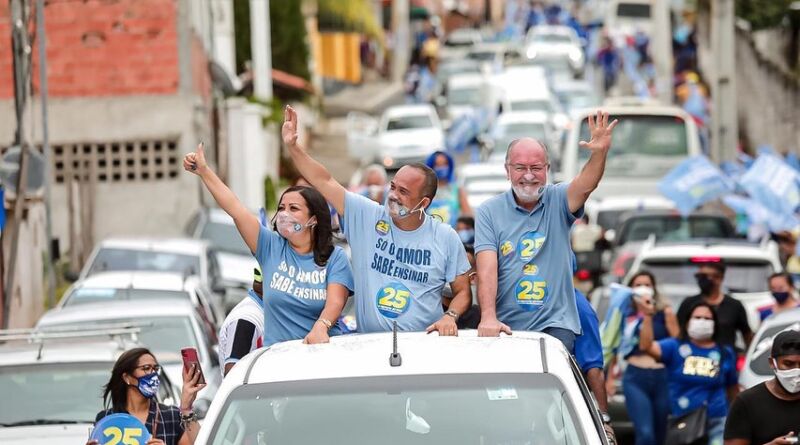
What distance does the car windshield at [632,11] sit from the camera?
6688 cm

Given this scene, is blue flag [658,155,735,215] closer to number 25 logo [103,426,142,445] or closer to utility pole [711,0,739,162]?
utility pole [711,0,739,162]

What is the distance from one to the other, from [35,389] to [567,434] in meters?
5.35

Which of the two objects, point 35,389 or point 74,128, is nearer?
point 35,389

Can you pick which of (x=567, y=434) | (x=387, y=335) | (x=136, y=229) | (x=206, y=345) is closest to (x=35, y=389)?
(x=206, y=345)

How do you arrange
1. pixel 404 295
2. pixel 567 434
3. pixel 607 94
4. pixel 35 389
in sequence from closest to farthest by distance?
pixel 567 434 < pixel 404 295 < pixel 35 389 < pixel 607 94

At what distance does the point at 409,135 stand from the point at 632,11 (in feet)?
79.0

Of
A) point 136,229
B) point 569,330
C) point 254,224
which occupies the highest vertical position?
point 254,224

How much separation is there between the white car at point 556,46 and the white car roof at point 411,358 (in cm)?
5546

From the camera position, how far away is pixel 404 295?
779cm

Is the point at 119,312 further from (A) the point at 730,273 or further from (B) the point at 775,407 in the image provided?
(B) the point at 775,407

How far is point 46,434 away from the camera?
10.0m

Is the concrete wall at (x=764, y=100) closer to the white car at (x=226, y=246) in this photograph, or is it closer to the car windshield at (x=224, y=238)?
the white car at (x=226, y=246)

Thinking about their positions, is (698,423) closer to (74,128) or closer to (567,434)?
(567,434)

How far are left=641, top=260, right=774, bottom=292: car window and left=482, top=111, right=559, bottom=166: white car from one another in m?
23.8
